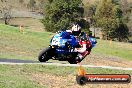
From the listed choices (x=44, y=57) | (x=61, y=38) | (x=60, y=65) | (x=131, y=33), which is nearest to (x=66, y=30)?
(x=61, y=38)

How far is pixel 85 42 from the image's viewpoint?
7387 mm

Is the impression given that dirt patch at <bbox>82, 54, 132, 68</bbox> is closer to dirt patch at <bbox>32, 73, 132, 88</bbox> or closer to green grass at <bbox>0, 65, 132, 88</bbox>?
green grass at <bbox>0, 65, 132, 88</bbox>

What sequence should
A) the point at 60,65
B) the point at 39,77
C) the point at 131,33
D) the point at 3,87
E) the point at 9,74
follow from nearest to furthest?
1. the point at 3,87
2. the point at 9,74
3. the point at 39,77
4. the point at 60,65
5. the point at 131,33

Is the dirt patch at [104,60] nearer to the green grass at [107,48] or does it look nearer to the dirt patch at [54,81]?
the green grass at [107,48]

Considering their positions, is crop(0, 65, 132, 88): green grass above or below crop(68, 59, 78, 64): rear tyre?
below

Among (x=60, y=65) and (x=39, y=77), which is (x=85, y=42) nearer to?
(x=39, y=77)

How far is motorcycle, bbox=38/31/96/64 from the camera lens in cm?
724

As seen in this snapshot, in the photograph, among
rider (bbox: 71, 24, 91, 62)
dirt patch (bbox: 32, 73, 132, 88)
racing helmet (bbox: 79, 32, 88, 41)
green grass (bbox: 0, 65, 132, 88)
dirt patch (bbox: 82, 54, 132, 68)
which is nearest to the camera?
rider (bbox: 71, 24, 91, 62)

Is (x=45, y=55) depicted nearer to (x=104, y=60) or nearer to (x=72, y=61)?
(x=72, y=61)

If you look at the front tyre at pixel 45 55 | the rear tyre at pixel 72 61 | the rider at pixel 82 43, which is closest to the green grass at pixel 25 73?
the front tyre at pixel 45 55

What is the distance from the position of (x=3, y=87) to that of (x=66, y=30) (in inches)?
811

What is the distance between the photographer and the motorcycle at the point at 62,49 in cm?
724

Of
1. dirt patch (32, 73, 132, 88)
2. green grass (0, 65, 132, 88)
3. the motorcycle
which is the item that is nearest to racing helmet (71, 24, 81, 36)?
the motorcycle

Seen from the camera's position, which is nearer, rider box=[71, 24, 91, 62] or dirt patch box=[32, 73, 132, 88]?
rider box=[71, 24, 91, 62]
